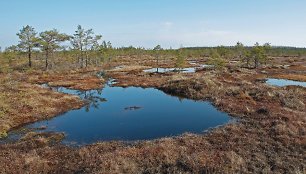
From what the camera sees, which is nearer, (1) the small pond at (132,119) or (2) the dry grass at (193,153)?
(2) the dry grass at (193,153)

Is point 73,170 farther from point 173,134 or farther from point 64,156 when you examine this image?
point 173,134

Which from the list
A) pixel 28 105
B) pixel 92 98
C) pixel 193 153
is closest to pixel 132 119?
pixel 193 153

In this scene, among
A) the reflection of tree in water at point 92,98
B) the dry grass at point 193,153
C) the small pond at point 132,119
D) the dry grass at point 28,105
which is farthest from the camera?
the reflection of tree in water at point 92,98

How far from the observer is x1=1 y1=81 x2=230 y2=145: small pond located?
28.8 metres

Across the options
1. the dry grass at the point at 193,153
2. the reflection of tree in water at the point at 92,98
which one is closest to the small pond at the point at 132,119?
the reflection of tree in water at the point at 92,98

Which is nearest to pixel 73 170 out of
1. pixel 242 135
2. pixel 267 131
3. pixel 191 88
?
pixel 242 135

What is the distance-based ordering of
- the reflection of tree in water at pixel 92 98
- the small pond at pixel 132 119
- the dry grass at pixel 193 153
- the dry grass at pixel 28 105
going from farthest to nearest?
the reflection of tree in water at pixel 92 98 → the dry grass at pixel 28 105 → the small pond at pixel 132 119 → the dry grass at pixel 193 153

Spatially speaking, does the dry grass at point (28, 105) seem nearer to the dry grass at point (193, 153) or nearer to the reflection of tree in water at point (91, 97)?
the reflection of tree in water at point (91, 97)

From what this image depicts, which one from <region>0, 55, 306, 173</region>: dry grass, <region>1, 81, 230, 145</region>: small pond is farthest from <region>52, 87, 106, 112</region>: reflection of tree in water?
<region>0, 55, 306, 173</region>: dry grass

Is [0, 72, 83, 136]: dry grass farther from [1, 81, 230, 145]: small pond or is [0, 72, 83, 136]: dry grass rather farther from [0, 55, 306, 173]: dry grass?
[0, 55, 306, 173]: dry grass

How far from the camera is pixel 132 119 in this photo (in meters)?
34.9

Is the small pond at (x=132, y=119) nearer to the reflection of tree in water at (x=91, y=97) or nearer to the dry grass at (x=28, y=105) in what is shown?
the reflection of tree in water at (x=91, y=97)

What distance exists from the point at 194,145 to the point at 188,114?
1340cm

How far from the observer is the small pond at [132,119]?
28.8 meters
